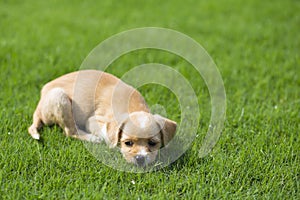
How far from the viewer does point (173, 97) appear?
241 inches

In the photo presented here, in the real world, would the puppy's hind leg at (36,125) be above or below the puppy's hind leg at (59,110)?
below

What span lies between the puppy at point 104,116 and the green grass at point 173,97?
0.19 metres

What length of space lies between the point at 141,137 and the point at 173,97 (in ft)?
5.94

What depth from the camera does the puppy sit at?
445 cm

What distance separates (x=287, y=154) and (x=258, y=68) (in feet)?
9.16

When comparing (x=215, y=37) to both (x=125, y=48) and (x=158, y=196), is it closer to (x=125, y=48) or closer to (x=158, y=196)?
(x=125, y=48)

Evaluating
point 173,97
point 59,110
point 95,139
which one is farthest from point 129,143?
point 173,97

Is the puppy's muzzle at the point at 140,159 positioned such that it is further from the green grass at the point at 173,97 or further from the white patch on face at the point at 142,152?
the green grass at the point at 173,97

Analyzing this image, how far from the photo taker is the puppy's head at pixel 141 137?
14.5ft

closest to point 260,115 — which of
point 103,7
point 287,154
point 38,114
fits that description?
point 287,154

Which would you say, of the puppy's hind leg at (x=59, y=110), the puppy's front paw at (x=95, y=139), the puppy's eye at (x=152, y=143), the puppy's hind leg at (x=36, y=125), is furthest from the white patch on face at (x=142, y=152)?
the puppy's hind leg at (x=36, y=125)

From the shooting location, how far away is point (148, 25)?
8953 mm

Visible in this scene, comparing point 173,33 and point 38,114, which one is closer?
point 38,114

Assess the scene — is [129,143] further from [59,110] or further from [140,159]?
[59,110]
